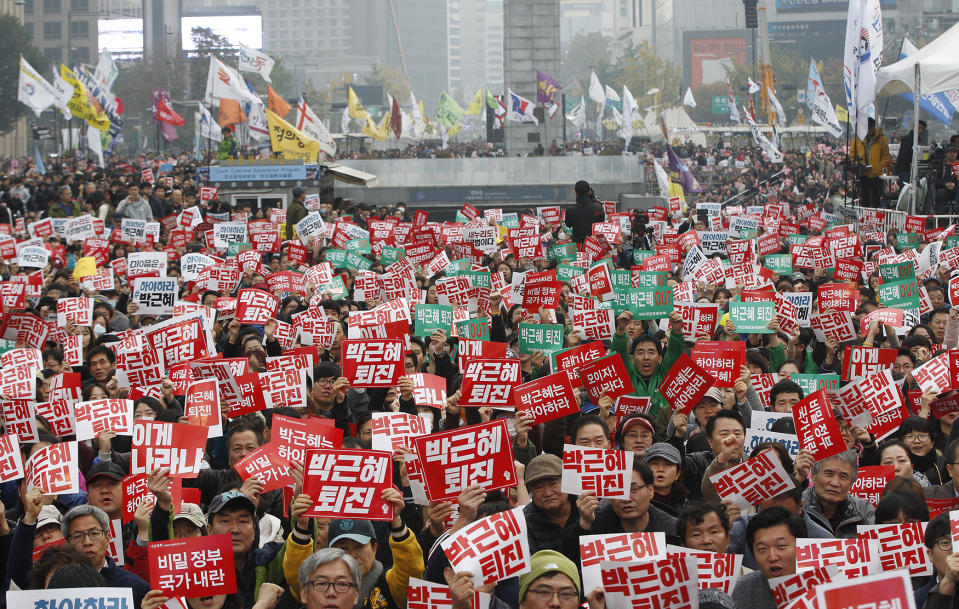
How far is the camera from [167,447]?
696cm

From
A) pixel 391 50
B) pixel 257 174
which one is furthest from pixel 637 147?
pixel 391 50

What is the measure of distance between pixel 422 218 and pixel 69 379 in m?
12.4

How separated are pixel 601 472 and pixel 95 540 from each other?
2.31 m

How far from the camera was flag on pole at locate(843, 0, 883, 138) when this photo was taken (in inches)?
770

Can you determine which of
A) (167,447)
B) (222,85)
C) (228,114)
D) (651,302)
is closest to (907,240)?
(651,302)

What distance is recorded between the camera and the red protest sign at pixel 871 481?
686cm

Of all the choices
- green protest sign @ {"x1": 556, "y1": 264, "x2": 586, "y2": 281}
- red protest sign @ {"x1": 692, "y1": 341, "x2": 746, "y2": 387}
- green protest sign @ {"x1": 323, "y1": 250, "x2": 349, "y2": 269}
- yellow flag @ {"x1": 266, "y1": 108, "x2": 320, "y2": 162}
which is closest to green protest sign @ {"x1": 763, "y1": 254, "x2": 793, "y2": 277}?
green protest sign @ {"x1": 556, "y1": 264, "x2": 586, "y2": 281}

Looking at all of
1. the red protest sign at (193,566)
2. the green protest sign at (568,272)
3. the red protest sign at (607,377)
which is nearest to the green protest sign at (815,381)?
the red protest sign at (607,377)

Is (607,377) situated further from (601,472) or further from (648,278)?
(648,278)

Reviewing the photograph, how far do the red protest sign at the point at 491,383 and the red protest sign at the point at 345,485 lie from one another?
2.44m

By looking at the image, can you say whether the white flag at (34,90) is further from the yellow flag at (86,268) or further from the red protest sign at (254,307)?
the red protest sign at (254,307)

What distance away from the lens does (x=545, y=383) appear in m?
7.99

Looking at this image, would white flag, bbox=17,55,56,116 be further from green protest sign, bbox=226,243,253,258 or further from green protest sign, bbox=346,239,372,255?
green protest sign, bbox=346,239,372,255

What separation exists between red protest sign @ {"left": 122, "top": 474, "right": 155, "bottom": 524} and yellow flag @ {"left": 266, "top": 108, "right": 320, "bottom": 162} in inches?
900
